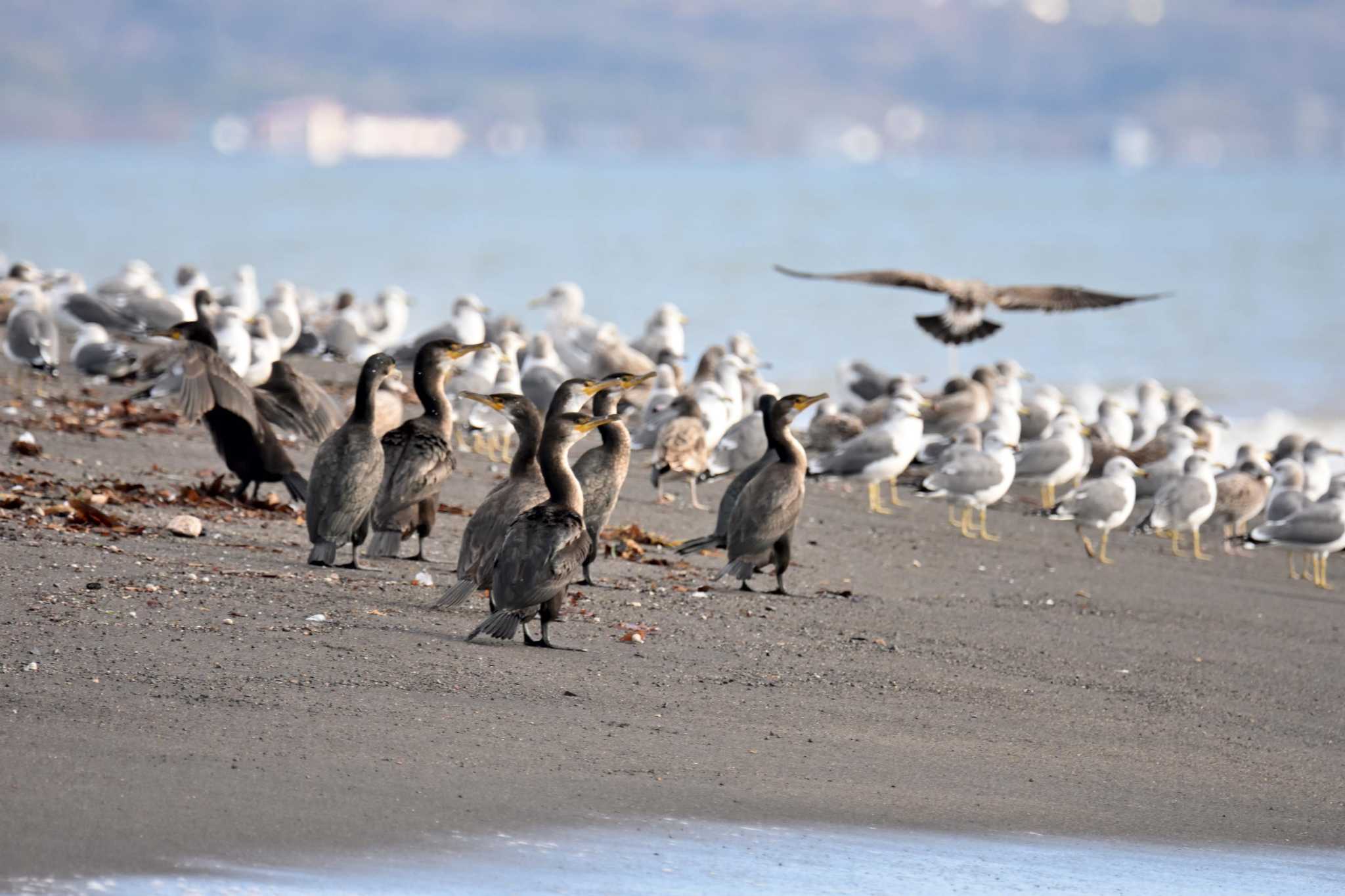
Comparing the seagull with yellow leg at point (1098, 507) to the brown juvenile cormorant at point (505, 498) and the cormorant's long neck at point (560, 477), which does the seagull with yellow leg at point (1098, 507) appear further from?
the cormorant's long neck at point (560, 477)

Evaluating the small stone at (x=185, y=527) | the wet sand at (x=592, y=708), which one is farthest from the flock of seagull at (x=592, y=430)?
the small stone at (x=185, y=527)

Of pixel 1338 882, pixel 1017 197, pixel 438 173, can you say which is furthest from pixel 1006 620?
pixel 438 173

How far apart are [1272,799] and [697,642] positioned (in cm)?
259

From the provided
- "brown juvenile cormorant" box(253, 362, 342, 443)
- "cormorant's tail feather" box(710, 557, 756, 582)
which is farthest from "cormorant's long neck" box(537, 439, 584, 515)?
"brown juvenile cormorant" box(253, 362, 342, 443)

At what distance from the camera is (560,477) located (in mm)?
8477

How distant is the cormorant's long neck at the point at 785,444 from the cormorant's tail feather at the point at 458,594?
106 inches

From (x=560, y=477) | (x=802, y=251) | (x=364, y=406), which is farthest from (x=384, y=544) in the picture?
(x=802, y=251)

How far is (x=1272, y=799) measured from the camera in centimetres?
707

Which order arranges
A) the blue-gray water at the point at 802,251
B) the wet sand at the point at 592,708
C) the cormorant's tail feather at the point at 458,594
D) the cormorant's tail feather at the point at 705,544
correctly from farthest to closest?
the blue-gray water at the point at 802,251 < the cormorant's tail feather at the point at 705,544 < the cormorant's tail feather at the point at 458,594 < the wet sand at the point at 592,708

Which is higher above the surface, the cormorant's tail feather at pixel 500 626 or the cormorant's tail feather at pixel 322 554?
the cormorant's tail feather at pixel 322 554

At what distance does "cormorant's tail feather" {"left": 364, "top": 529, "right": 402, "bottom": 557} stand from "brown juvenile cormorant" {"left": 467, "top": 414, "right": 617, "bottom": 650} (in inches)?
58.2

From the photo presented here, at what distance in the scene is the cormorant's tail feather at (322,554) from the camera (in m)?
9.31

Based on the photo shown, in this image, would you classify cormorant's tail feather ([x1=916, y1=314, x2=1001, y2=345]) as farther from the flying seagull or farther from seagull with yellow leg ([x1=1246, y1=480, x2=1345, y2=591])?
seagull with yellow leg ([x1=1246, y1=480, x2=1345, y2=591])

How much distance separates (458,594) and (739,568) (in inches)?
84.7
